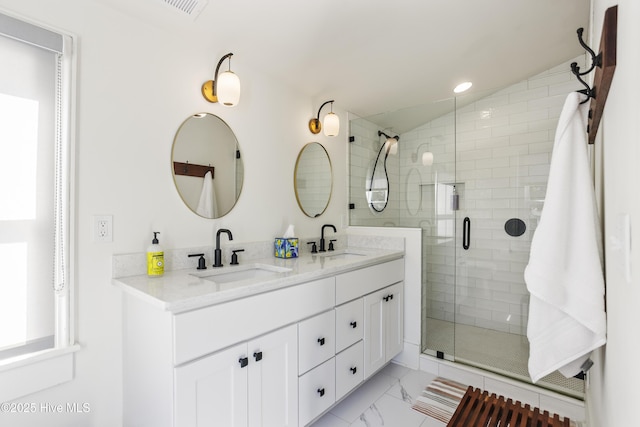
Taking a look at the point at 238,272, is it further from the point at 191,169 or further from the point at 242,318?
the point at 191,169

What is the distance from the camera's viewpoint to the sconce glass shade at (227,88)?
183 cm

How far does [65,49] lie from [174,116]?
515mm

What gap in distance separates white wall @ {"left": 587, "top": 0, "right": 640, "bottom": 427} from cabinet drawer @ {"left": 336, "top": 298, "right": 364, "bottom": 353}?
47.3 inches

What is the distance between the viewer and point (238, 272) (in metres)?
1.91

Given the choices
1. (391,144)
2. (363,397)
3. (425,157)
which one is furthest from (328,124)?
(363,397)

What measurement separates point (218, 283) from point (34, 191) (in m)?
0.86

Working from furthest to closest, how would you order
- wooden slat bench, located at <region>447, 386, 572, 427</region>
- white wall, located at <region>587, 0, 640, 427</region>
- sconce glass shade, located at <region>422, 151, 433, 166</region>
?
sconce glass shade, located at <region>422, 151, 433, 166</region> < wooden slat bench, located at <region>447, 386, 572, 427</region> < white wall, located at <region>587, 0, 640, 427</region>

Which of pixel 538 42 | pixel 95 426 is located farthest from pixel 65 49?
pixel 538 42

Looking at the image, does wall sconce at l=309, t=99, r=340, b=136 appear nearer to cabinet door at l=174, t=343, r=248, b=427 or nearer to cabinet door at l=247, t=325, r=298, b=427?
cabinet door at l=247, t=325, r=298, b=427

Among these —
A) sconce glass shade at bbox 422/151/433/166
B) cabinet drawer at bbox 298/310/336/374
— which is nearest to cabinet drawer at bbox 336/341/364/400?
cabinet drawer at bbox 298/310/336/374

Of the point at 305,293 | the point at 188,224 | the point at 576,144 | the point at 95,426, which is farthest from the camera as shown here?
the point at 188,224

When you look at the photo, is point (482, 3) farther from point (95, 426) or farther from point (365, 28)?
point (95, 426)

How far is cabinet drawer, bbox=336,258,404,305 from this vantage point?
1.91 m

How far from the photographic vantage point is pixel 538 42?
2.35 m
